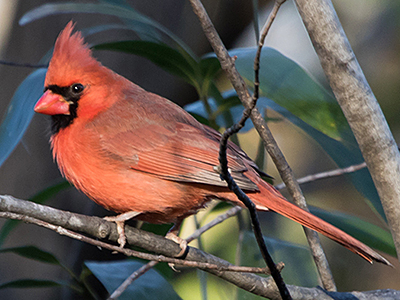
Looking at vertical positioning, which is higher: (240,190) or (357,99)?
(357,99)

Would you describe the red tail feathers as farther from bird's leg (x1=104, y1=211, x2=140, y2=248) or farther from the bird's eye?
the bird's eye

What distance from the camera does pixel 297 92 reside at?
1.74m

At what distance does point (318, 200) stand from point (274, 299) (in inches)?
117

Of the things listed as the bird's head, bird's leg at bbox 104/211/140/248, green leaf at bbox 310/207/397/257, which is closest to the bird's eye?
the bird's head

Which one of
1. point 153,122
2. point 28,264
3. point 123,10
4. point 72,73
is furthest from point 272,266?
point 28,264

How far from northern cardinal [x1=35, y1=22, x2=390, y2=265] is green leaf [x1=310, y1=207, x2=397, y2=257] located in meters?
0.44

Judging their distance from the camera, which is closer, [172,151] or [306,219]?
[306,219]

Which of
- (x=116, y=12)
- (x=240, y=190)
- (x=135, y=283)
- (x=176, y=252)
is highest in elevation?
(x=116, y=12)

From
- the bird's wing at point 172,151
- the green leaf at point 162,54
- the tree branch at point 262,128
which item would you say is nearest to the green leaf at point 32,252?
the bird's wing at point 172,151

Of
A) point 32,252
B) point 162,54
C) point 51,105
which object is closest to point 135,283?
point 32,252

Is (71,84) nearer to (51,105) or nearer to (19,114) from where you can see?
(51,105)

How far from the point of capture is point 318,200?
408cm

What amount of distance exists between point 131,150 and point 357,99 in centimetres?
70

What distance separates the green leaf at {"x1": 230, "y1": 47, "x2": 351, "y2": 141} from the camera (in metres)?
1.69
